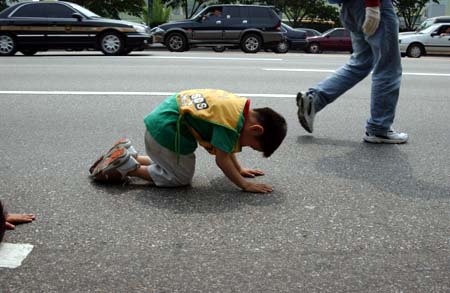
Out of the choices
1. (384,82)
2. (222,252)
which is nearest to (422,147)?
(384,82)

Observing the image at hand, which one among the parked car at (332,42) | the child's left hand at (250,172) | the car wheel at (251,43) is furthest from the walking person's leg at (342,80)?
the parked car at (332,42)

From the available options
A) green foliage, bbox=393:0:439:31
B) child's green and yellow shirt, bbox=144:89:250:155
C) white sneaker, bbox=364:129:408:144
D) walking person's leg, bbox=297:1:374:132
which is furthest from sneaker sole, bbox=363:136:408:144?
green foliage, bbox=393:0:439:31

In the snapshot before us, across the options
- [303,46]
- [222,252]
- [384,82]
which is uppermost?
[384,82]

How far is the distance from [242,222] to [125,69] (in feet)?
22.2

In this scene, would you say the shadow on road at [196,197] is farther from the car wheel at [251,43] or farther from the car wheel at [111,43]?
the car wheel at [251,43]

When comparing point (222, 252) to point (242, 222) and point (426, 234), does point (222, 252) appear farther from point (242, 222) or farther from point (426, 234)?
point (426, 234)

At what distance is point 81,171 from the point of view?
3332 mm

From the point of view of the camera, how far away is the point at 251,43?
17047mm

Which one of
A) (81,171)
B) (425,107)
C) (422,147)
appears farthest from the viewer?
(425,107)

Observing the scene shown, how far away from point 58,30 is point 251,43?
6.25m

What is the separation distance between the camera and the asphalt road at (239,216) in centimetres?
200

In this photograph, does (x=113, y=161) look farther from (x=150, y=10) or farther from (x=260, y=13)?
(x=150, y=10)

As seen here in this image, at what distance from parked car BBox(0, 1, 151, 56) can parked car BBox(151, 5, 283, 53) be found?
3979 mm

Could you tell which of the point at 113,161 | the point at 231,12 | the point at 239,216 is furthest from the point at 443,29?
the point at 239,216
